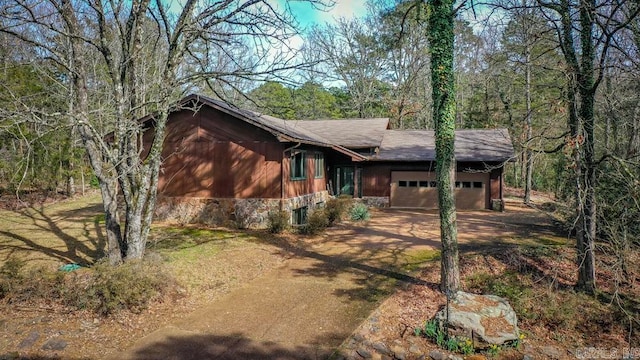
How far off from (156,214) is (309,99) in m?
26.1

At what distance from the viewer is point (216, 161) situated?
48.8ft

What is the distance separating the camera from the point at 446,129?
7.44m

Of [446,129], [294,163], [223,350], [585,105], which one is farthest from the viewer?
[294,163]

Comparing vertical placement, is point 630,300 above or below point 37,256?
below

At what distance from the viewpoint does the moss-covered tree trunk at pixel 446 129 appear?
7375 mm

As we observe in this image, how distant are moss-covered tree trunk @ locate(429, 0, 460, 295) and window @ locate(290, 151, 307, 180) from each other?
856 cm

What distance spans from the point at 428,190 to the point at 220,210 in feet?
38.3

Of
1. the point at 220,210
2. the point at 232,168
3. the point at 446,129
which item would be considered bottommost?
the point at 220,210

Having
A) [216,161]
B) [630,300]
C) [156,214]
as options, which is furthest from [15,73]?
[630,300]

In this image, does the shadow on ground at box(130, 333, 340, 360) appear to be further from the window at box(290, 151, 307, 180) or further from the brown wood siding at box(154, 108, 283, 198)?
the window at box(290, 151, 307, 180)

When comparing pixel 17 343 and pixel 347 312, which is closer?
pixel 17 343

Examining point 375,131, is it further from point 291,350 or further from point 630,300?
point 291,350

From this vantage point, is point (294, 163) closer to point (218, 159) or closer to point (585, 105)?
point (218, 159)

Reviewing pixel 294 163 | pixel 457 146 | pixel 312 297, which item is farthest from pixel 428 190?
pixel 312 297
